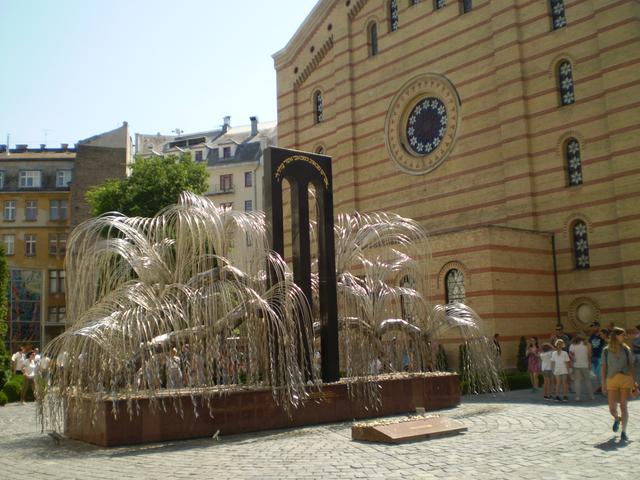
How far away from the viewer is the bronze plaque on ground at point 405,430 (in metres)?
11.4

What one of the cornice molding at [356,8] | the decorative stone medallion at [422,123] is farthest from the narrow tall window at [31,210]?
the decorative stone medallion at [422,123]

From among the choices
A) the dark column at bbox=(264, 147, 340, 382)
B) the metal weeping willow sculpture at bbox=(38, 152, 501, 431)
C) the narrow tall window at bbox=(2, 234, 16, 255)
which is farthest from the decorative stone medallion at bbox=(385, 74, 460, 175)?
the narrow tall window at bbox=(2, 234, 16, 255)

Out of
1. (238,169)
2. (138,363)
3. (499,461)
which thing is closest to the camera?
(499,461)

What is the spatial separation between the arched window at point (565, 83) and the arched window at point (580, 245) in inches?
191

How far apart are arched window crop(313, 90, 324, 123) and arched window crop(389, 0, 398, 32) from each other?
585 centimetres

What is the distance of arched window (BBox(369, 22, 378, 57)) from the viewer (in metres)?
34.4

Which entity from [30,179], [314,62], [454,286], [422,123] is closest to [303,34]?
[314,62]

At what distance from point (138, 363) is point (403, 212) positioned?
20.5 m

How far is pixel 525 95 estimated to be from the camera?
27.5 m

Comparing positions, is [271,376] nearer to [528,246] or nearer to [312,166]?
[312,166]

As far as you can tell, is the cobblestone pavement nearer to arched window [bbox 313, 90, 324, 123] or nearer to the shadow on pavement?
the shadow on pavement

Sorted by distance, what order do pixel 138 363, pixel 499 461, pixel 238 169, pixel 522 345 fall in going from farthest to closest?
pixel 238 169 < pixel 522 345 < pixel 138 363 < pixel 499 461

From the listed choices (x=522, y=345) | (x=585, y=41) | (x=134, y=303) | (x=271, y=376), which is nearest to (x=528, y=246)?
(x=522, y=345)

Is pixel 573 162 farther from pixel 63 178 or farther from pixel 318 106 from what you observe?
pixel 63 178
